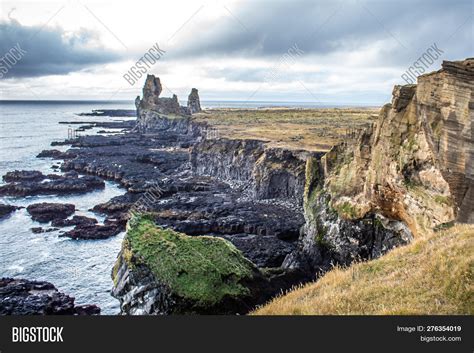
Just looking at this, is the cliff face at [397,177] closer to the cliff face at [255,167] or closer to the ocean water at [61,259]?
the ocean water at [61,259]

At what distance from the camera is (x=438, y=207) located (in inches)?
853

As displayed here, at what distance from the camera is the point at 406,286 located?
14.0 metres

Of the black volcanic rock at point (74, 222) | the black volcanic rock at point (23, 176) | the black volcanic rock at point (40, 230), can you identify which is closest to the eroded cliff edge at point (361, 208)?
the black volcanic rock at point (74, 222)

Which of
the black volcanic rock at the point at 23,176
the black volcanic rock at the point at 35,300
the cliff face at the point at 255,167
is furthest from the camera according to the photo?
the black volcanic rock at the point at 23,176

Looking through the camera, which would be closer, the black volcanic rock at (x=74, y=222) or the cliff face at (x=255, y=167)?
the black volcanic rock at (x=74, y=222)

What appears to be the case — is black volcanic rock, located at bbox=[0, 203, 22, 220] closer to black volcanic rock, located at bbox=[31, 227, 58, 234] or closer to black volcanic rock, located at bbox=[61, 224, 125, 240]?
black volcanic rock, located at bbox=[31, 227, 58, 234]

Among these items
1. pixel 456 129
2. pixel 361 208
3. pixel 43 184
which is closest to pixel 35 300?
pixel 361 208

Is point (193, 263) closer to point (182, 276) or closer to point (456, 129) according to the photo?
point (182, 276)

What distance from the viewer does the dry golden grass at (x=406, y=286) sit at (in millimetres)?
12766

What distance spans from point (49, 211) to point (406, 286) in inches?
2028

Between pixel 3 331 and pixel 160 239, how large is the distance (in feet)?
39.7

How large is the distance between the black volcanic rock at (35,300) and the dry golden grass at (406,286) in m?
20.2

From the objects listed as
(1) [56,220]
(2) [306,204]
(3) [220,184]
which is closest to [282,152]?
(3) [220,184]

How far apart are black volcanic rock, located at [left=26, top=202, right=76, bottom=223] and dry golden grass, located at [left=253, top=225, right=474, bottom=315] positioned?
148ft
